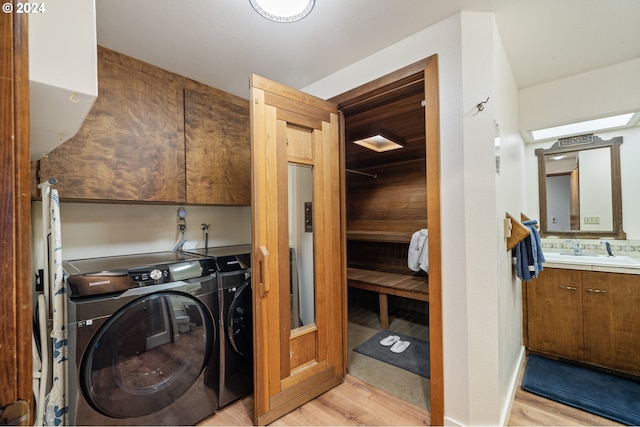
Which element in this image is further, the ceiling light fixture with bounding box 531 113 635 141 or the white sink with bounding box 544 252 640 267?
the ceiling light fixture with bounding box 531 113 635 141

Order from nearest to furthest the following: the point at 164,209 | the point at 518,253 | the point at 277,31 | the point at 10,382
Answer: the point at 10,382, the point at 277,31, the point at 518,253, the point at 164,209

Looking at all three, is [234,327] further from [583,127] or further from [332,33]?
[583,127]

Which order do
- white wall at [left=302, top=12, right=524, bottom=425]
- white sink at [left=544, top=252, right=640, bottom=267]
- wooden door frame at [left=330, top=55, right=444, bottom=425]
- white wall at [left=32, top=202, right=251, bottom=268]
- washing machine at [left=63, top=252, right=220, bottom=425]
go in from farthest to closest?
white sink at [left=544, top=252, right=640, bottom=267]
white wall at [left=32, top=202, right=251, bottom=268]
wooden door frame at [left=330, top=55, right=444, bottom=425]
white wall at [left=302, top=12, right=524, bottom=425]
washing machine at [left=63, top=252, right=220, bottom=425]

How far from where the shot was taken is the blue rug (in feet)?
5.28

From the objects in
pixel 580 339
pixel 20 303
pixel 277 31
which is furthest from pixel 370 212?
pixel 20 303

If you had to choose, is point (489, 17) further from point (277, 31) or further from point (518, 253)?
point (518, 253)

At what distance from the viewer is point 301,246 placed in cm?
183

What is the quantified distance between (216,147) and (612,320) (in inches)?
128

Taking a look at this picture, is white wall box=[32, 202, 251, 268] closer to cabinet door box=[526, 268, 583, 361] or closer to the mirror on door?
the mirror on door

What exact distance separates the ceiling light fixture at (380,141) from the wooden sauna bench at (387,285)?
1.54 meters

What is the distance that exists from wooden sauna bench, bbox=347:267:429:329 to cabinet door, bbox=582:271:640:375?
1.18 meters

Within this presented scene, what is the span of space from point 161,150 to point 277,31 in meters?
1.10

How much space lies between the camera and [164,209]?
2.21 m

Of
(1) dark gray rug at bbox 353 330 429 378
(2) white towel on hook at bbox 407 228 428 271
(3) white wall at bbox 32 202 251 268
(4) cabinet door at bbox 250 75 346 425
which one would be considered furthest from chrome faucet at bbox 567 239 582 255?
(3) white wall at bbox 32 202 251 268
